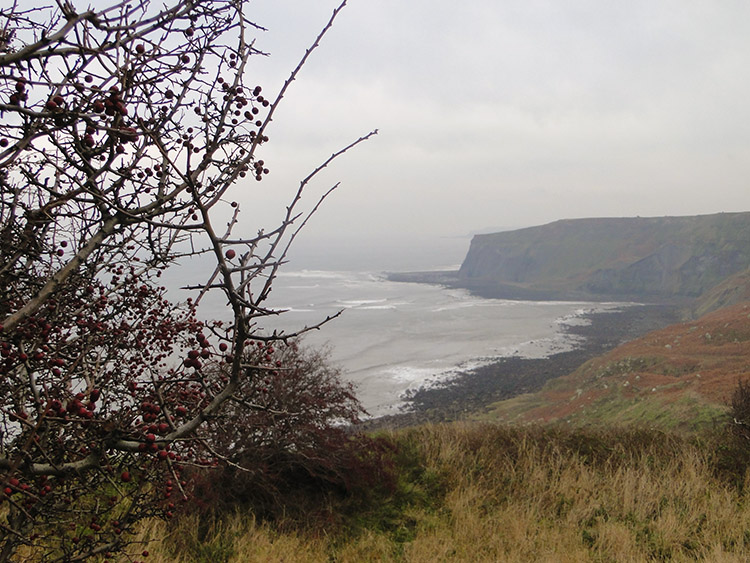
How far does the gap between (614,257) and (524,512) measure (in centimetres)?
11161

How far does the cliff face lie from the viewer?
3516 inches

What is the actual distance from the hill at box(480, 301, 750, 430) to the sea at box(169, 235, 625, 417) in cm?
830

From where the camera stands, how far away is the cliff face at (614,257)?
8931 centimetres

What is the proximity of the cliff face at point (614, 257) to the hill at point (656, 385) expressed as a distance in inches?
2293

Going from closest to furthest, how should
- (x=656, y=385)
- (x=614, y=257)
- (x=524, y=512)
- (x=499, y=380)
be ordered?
1. (x=524, y=512)
2. (x=656, y=385)
3. (x=499, y=380)
4. (x=614, y=257)

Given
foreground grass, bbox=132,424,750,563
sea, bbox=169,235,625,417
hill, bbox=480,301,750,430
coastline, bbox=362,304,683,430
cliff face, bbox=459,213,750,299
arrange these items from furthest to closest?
cliff face, bbox=459,213,750,299, sea, bbox=169,235,625,417, coastline, bbox=362,304,683,430, hill, bbox=480,301,750,430, foreground grass, bbox=132,424,750,563

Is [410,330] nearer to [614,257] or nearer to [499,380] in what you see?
[499,380]

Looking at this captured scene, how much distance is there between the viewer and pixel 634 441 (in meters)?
9.24

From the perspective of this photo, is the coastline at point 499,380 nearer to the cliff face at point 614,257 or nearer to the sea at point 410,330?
the sea at point 410,330

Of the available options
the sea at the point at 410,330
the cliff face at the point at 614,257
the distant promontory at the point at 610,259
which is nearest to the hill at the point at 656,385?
the sea at the point at 410,330

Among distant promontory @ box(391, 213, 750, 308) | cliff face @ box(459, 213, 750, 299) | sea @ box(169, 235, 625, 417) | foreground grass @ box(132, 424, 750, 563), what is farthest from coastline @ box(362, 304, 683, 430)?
cliff face @ box(459, 213, 750, 299)

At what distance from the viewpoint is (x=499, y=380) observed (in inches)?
1409

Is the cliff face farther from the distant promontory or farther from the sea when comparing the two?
the sea

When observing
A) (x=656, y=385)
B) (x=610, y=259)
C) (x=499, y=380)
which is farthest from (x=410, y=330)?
(x=610, y=259)
